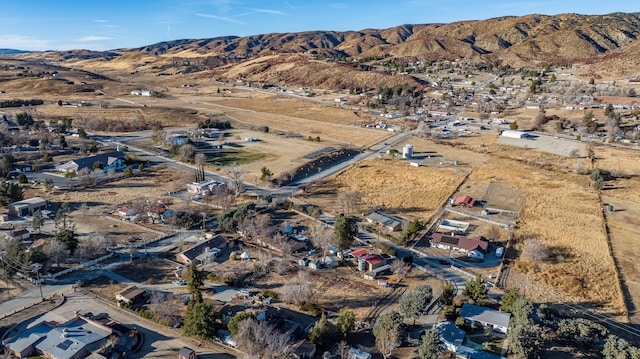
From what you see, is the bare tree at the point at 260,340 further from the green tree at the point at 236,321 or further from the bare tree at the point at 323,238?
the bare tree at the point at 323,238

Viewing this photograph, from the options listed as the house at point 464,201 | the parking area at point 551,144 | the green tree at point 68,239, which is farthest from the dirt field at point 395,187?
the green tree at point 68,239

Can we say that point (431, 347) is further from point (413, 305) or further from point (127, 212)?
point (127, 212)

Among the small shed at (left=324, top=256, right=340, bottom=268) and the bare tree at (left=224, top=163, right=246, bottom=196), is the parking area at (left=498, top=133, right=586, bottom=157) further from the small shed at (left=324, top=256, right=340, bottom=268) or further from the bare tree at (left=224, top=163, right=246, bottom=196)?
the small shed at (left=324, top=256, right=340, bottom=268)

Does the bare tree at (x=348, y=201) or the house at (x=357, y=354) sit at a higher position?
the bare tree at (x=348, y=201)

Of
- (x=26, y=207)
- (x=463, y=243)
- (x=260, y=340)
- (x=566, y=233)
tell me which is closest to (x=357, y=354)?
(x=260, y=340)

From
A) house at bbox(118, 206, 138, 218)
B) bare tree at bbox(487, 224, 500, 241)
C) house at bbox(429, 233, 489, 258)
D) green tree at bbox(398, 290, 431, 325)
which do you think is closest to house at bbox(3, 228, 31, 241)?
house at bbox(118, 206, 138, 218)

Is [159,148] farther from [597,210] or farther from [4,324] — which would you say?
[597,210]

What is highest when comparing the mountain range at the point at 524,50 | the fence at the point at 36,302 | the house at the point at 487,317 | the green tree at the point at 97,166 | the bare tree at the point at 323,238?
the mountain range at the point at 524,50
